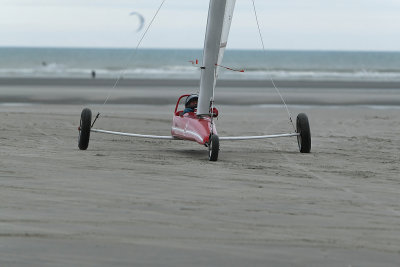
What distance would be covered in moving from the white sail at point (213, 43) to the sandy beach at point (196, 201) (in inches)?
29.5

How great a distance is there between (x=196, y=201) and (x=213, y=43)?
11.7ft

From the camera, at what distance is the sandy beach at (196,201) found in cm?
467

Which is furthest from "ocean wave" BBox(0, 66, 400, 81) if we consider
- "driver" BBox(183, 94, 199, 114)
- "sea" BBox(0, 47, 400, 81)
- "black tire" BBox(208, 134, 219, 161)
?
"black tire" BBox(208, 134, 219, 161)

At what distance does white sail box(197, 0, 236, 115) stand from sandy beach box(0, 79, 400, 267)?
0.75 m

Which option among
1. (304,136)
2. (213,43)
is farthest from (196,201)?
(304,136)

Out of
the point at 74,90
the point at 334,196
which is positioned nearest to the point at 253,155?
the point at 334,196

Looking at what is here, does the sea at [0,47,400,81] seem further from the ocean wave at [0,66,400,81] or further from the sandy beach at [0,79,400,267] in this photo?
the sandy beach at [0,79,400,267]

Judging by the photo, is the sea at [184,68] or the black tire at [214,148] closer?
the black tire at [214,148]

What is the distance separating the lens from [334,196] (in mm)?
6531

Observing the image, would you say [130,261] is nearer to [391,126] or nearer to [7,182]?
[7,182]

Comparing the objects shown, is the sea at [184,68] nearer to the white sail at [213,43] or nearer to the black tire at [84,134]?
the white sail at [213,43]

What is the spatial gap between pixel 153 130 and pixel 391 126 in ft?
14.5

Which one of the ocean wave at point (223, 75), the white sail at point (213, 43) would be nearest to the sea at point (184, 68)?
the ocean wave at point (223, 75)

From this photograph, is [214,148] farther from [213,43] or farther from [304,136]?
[304,136]
